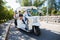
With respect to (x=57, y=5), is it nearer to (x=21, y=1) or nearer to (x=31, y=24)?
(x=21, y=1)

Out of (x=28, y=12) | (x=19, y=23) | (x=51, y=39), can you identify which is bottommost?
(x=51, y=39)

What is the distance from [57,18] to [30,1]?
50.8 feet

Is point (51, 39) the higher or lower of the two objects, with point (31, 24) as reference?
lower

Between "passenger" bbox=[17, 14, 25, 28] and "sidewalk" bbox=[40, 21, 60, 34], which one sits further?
"sidewalk" bbox=[40, 21, 60, 34]

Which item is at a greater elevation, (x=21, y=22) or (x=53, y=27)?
(x=21, y=22)

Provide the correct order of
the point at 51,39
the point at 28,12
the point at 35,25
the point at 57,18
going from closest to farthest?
the point at 51,39 → the point at 35,25 → the point at 28,12 → the point at 57,18

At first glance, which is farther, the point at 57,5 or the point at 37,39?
the point at 57,5

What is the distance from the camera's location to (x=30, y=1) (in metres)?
30.2

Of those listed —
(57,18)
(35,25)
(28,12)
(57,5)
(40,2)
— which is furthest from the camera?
(40,2)

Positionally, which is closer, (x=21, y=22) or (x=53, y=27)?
(x=21, y=22)

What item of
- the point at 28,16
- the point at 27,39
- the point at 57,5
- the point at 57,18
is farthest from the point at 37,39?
the point at 57,5

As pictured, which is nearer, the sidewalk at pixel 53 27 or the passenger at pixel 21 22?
the passenger at pixel 21 22

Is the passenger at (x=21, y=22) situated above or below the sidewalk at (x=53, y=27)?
above

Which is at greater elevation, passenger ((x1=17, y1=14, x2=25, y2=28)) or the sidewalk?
passenger ((x1=17, y1=14, x2=25, y2=28))
